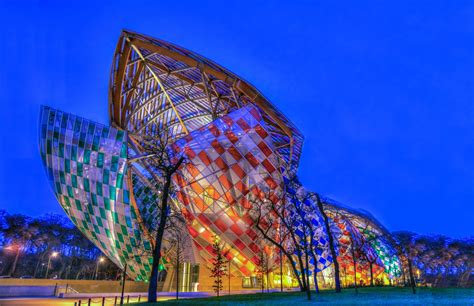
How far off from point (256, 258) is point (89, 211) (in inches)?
815

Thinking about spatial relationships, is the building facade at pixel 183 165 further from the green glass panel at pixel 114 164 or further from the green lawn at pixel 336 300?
the green lawn at pixel 336 300

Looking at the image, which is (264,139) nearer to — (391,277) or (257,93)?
(257,93)

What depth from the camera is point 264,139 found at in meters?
41.6

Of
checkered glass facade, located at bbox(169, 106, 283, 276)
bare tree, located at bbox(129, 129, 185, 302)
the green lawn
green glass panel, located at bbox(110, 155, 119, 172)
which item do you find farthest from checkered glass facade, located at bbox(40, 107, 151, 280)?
the green lawn

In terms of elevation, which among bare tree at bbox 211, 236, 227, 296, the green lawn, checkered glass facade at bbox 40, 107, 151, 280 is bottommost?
the green lawn

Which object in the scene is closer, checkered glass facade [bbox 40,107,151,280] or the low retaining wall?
the low retaining wall

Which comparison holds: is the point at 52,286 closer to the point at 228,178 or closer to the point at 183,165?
the point at 183,165

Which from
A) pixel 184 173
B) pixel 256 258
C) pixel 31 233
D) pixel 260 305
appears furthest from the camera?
pixel 31 233

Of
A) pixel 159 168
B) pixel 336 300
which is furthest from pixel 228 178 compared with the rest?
pixel 336 300

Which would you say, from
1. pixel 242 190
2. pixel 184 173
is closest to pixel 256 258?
pixel 242 190

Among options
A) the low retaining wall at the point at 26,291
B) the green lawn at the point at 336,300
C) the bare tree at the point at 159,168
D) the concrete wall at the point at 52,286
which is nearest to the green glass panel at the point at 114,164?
the bare tree at the point at 159,168

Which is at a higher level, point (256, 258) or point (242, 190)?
point (242, 190)

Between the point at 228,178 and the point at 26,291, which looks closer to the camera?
the point at 26,291

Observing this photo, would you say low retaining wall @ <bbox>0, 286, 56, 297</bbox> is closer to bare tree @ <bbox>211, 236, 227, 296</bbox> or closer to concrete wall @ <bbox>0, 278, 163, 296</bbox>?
concrete wall @ <bbox>0, 278, 163, 296</bbox>
